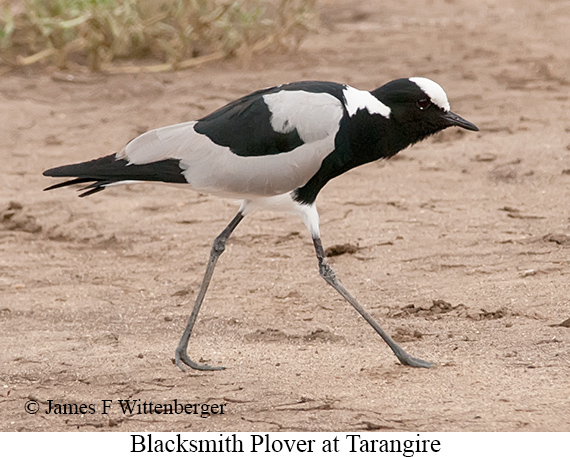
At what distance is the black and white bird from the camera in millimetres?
4578

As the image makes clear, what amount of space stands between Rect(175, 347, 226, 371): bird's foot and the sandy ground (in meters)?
0.08

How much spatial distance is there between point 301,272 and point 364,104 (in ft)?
5.55

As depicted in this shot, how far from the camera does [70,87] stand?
9.55m

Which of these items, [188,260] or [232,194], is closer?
[232,194]

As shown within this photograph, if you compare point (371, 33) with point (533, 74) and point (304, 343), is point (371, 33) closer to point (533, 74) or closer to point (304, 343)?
point (533, 74)

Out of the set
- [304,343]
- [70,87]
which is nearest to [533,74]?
[70,87]

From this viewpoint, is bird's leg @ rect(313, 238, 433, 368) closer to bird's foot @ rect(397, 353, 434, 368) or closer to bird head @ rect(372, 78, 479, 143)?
bird's foot @ rect(397, 353, 434, 368)

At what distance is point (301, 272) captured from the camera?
607 cm

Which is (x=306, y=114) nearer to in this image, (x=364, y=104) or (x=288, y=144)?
(x=288, y=144)

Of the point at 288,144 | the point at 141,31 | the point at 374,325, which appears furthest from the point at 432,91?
the point at 141,31

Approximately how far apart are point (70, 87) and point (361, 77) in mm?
2721

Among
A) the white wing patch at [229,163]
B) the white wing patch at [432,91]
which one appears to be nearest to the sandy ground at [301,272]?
the white wing patch at [229,163]

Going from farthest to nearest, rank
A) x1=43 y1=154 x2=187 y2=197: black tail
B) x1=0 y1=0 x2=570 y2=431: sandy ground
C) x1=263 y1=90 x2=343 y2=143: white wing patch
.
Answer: x1=43 y1=154 x2=187 y2=197: black tail, x1=263 y1=90 x2=343 y2=143: white wing patch, x1=0 y1=0 x2=570 y2=431: sandy ground

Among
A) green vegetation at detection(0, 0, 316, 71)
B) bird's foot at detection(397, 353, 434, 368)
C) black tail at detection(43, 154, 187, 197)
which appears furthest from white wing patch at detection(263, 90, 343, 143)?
green vegetation at detection(0, 0, 316, 71)
